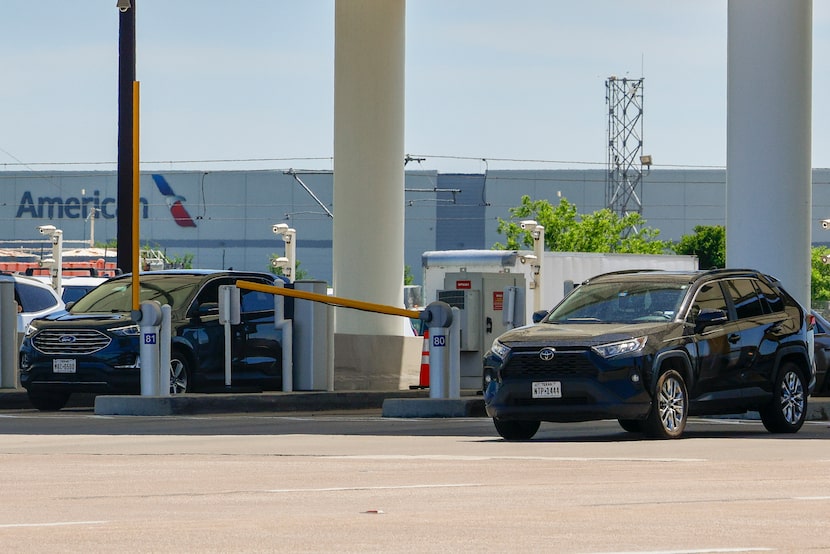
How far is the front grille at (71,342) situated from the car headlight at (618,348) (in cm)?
781

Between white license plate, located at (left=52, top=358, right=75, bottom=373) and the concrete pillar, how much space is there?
7807 mm

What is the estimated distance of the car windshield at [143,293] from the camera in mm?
22328

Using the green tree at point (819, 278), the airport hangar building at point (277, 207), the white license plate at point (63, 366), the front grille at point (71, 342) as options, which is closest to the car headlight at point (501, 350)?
the front grille at point (71, 342)

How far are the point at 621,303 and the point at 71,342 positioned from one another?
25.2 ft

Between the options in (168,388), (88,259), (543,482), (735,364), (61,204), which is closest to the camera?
(543,482)

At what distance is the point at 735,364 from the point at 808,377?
149cm

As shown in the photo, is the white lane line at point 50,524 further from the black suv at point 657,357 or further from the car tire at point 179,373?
the car tire at point 179,373

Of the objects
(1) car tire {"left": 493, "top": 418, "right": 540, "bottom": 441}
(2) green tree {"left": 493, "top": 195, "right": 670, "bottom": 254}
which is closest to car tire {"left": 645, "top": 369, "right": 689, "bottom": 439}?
(1) car tire {"left": 493, "top": 418, "right": 540, "bottom": 441}

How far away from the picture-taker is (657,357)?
1580 centimetres

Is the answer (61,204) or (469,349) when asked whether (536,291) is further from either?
(61,204)

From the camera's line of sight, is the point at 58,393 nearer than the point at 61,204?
Yes

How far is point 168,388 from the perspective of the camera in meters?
20.4

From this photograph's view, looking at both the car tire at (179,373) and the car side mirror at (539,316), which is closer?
the car side mirror at (539,316)

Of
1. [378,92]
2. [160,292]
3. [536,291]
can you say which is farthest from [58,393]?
[536,291]
